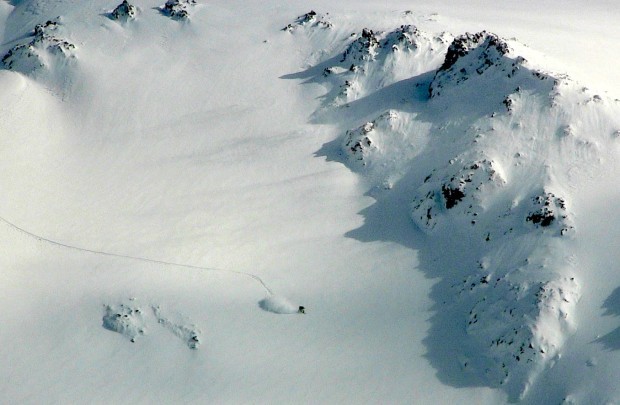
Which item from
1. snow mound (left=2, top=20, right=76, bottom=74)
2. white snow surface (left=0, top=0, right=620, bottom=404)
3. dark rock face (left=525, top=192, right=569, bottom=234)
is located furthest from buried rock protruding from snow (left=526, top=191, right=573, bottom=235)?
snow mound (left=2, top=20, right=76, bottom=74)

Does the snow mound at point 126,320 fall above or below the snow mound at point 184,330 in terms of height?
above

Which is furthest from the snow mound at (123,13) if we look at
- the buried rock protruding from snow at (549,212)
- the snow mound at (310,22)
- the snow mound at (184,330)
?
the buried rock protruding from snow at (549,212)

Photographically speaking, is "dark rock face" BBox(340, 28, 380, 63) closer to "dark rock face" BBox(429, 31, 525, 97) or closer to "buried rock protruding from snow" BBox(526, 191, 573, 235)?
"dark rock face" BBox(429, 31, 525, 97)

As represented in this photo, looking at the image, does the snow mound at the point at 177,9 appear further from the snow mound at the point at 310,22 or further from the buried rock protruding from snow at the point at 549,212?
the buried rock protruding from snow at the point at 549,212

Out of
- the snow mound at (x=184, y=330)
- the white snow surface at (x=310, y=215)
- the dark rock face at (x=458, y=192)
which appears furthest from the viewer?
the dark rock face at (x=458, y=192)

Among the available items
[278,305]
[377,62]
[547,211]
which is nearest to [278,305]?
[278,305]

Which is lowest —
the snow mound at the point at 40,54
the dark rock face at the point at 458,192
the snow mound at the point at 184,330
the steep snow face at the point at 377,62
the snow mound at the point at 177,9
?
the snow mound at the point at 184,330
